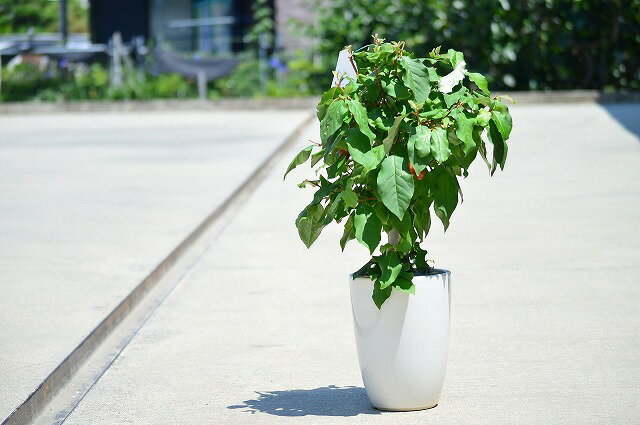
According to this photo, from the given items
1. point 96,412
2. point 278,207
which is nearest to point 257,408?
point 96,412

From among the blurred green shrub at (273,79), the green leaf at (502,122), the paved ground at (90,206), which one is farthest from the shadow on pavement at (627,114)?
the green leaf at (502,122)

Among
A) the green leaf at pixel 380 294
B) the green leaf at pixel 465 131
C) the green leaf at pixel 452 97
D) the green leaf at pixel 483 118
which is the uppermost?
the green leaf at pixel 452 97

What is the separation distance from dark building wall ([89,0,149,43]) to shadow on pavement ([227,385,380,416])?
30.6 meters

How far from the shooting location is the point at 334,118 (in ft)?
16.2

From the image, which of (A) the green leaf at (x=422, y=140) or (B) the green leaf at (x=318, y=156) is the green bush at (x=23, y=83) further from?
(A) the green leaf at (x=422, y=140)

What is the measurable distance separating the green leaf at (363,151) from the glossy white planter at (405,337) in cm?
53

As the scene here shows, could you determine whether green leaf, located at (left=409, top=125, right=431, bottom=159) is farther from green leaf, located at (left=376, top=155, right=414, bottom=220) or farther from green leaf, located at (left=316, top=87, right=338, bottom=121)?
green leaf, located at (left=316, top=87, right=338, bottom=121)

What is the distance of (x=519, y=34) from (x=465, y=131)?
1962 centimetres

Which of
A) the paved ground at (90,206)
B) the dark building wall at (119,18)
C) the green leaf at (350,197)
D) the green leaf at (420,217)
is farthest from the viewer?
the dark building wall at (119,18)

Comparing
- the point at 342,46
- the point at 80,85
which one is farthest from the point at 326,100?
the point at 80,85

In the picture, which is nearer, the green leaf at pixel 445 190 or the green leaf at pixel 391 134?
the green leaf at pixel 391 134

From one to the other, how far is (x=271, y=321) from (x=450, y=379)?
185 centimetres

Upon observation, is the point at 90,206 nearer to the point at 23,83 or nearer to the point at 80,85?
the point at 80,85

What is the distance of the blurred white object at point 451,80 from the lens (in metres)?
5.08
